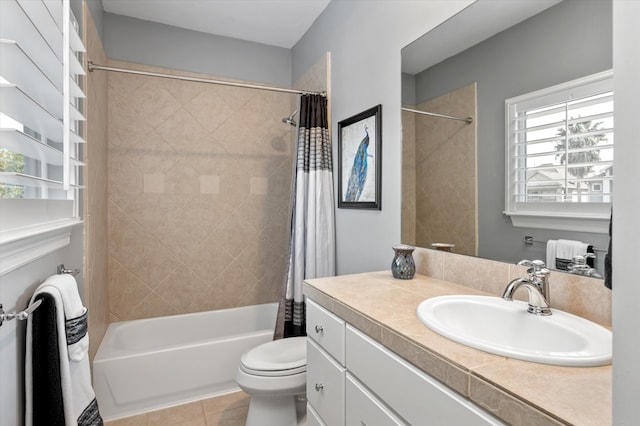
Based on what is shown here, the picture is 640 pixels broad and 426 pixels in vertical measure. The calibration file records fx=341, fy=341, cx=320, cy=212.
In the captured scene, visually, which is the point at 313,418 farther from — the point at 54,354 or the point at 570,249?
the point at 570,249

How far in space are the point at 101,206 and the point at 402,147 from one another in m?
2.05

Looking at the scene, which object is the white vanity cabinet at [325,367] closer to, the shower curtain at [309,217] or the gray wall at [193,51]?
the shower curtain at [309,217]

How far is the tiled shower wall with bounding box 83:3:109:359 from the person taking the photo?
1.89 metres

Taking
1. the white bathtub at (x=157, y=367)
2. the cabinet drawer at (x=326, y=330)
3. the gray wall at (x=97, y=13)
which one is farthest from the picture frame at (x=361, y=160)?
the gray wall at (x=97, y=13)

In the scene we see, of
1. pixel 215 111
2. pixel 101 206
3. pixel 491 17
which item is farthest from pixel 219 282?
pixel 491 17

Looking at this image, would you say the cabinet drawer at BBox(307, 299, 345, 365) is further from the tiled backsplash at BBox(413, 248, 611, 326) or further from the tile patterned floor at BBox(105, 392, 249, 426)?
the tile patterned floor at BBox(105, 392, 249, 426)

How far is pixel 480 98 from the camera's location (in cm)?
134

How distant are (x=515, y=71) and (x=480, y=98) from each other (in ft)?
0.52

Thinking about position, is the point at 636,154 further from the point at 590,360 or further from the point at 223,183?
the point at 223,183

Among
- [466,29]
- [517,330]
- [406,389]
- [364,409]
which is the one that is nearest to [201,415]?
[364,409]

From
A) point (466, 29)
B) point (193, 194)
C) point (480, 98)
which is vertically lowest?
point (193, 194)

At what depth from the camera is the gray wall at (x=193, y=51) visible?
2.62 meters

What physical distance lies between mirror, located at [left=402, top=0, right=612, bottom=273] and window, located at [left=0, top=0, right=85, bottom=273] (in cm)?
142

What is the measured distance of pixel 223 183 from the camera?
295cm
